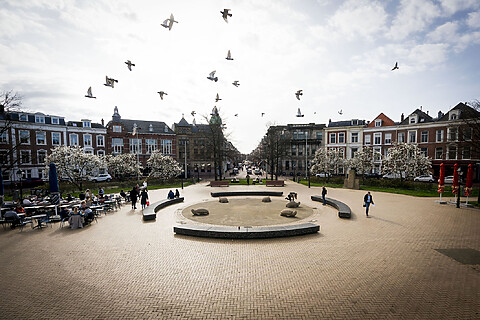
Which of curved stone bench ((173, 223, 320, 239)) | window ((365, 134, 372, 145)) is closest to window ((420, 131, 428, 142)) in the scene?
window ((365, 134, 372, 145))

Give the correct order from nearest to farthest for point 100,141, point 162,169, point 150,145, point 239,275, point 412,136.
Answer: point 239,275
point 162,169
point 412,136
point 100,141
point 150,145

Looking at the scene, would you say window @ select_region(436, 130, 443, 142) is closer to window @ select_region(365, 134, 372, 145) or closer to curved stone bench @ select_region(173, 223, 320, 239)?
window @ select_region(365, 134, 372, 145)

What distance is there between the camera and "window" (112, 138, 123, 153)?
2169 inches

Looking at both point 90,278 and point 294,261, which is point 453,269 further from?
point 90,278

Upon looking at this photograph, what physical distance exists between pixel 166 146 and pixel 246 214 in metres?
49.9

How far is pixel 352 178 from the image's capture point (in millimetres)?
31391

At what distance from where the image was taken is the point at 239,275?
7594mm

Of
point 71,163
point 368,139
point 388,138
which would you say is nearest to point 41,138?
point 71,163

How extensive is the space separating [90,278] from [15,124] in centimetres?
5180

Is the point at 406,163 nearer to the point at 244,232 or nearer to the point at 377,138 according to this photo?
the point at 377,138

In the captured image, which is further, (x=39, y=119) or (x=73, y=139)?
(x=73, y=139)

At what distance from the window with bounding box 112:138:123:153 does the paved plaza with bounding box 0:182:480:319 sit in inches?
1837

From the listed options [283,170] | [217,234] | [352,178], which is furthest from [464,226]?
[283,170]

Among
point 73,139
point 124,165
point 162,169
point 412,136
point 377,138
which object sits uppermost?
point 73,139
